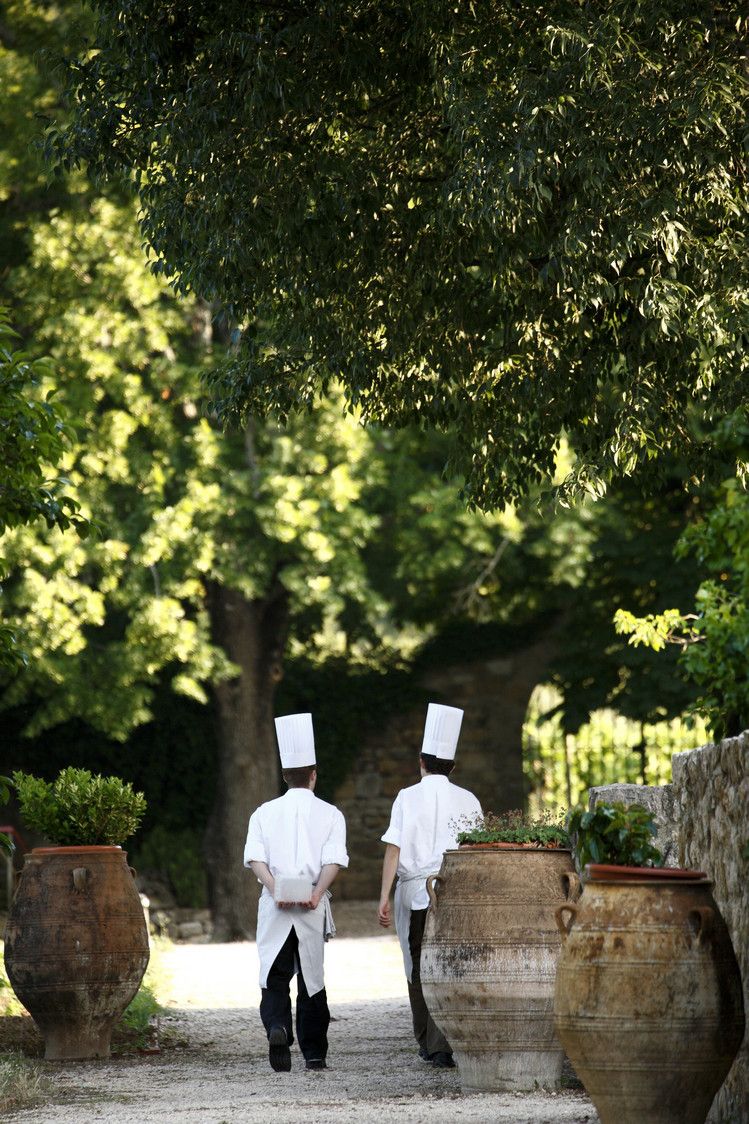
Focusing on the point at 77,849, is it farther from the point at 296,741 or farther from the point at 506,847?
the point at 506,847

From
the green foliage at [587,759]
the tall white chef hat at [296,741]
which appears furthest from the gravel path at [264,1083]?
the green foliage at [587,759]

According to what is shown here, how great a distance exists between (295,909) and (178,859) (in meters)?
10.8

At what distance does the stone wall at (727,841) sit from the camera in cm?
536

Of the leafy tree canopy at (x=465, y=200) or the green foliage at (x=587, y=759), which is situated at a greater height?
the leafy tree canopy at (x=465, y=200)

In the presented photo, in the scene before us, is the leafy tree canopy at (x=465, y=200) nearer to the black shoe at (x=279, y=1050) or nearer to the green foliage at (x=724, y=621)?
the green foliage at (x=724, y=621)

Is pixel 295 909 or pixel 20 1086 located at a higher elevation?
pixel 295 909

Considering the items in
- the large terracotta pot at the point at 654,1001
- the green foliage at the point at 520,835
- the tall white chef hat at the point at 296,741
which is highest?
the tall white chef hat at the point at 296,741

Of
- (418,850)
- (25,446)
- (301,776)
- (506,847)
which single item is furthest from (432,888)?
(25,446)

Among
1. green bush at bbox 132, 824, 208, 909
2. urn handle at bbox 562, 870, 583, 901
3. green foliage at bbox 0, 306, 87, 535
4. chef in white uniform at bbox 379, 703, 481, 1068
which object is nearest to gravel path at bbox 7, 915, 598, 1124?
chef in white uniform at bbox 379, 703, 481, 1068

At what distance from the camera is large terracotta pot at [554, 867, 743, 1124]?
4.88m

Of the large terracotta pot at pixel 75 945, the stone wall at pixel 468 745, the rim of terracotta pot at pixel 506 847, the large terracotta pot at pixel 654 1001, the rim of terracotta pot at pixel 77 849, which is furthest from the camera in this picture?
the stone wall at pixel 468 745

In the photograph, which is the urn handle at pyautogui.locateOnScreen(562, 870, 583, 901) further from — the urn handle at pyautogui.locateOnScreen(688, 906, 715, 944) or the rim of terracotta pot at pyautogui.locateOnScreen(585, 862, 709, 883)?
the urn handle at pyautogui.locateOnScreen(688, 906, 715, 944)

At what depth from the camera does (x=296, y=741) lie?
842 centimetres

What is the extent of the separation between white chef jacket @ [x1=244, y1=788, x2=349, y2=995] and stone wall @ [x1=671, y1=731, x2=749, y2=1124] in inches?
95.3
